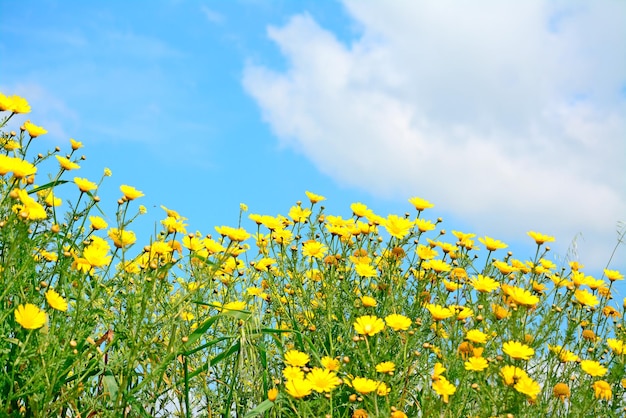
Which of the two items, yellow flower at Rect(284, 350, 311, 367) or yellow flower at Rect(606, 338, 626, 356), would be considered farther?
yellow flower at Rect(606, 338, 626, 356)

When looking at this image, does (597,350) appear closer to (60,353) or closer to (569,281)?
(569,281)

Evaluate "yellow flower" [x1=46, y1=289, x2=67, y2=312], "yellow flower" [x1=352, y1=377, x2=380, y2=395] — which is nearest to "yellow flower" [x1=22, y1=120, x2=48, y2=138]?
"yellow flower" [x1=46, y1=289, x2=67, y2=312]

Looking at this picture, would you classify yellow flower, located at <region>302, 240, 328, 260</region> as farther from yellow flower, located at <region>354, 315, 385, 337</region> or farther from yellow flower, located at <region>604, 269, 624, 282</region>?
yellow flower, located at <region>604, 269, 624, 282</region>

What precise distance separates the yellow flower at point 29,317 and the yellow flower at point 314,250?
139cm

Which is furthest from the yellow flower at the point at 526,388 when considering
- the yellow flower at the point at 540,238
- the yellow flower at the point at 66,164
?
the yellow flower at the point at 66,164

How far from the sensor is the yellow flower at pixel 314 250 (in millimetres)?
3305

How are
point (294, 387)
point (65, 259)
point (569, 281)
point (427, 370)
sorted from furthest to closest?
point (569, 281) → point (427, 370) → point (65, 259) → point (294, 387)

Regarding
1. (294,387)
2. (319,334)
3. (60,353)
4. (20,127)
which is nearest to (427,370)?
(319,334)

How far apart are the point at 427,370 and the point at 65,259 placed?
1.49 metres

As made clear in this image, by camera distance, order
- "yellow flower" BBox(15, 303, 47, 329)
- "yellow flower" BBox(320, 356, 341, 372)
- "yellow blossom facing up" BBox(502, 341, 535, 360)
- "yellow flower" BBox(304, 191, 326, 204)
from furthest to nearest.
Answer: "yellow flower" BBox(304, 191, 326, 204) < "yellow flower" BBox(320, 356, 341, 372) < "yellow blossom facing up" BBox(502, 341, 535, 360) < "yellow flower" BBox(15, 303, 47, 329)

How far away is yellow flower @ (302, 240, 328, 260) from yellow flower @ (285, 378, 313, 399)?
1.10 m

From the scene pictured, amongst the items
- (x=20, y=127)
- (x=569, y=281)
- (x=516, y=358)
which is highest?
(x=20, y=127)

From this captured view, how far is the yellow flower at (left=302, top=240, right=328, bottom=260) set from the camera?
10.8ft

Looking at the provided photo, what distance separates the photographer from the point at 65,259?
2658 mm
